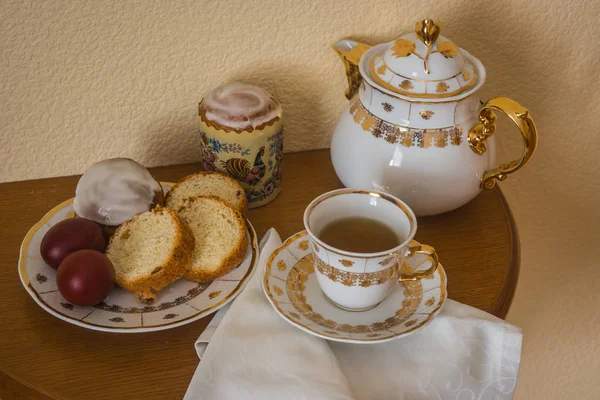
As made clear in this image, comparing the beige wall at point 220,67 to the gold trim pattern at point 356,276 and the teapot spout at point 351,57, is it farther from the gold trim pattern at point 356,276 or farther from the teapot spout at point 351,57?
the gold trim pattern at point 356,276

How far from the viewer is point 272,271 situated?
66 cm

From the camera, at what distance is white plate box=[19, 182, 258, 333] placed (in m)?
0.61

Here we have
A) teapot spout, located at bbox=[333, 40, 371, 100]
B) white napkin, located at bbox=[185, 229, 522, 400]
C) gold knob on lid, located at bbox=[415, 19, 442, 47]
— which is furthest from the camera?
teapot spout, located at bbox=[333, 40, 371, 100]

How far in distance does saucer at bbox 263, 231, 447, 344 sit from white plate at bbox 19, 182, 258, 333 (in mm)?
38

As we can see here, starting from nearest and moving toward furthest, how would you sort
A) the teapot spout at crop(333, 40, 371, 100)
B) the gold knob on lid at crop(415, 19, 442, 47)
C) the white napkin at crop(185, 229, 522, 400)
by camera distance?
the white napkin at crop(185, 229, 522, 400) < the gold knob on lid at crop(415, 19, 442, 47) < the teapot spout at crop(333, 40, 371, 100)

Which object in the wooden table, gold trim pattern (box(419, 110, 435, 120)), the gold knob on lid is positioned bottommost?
the wooden table

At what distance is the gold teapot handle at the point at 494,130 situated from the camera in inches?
25.7

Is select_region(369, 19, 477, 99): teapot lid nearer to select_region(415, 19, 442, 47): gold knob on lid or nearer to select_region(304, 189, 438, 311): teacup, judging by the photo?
select_region(415, 19, 442, 47): gold knob on lid

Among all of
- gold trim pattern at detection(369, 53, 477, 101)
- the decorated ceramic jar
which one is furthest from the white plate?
gold trim pattern at detection(369, 53, 477, 101)

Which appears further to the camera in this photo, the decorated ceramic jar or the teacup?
the decorated ceramic jar

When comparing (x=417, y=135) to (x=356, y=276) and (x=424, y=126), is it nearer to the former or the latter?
(x=424, y=126)

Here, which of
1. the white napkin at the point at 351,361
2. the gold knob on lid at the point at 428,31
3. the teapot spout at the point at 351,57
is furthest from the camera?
the teapot spout at the point at 351,57

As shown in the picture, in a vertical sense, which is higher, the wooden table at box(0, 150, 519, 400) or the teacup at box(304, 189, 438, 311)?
the teacup at box(304, 189, 438, 311)

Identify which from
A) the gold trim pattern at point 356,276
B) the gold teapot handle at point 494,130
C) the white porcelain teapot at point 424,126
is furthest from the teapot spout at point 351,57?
the gold trim pattern at point 356,276
